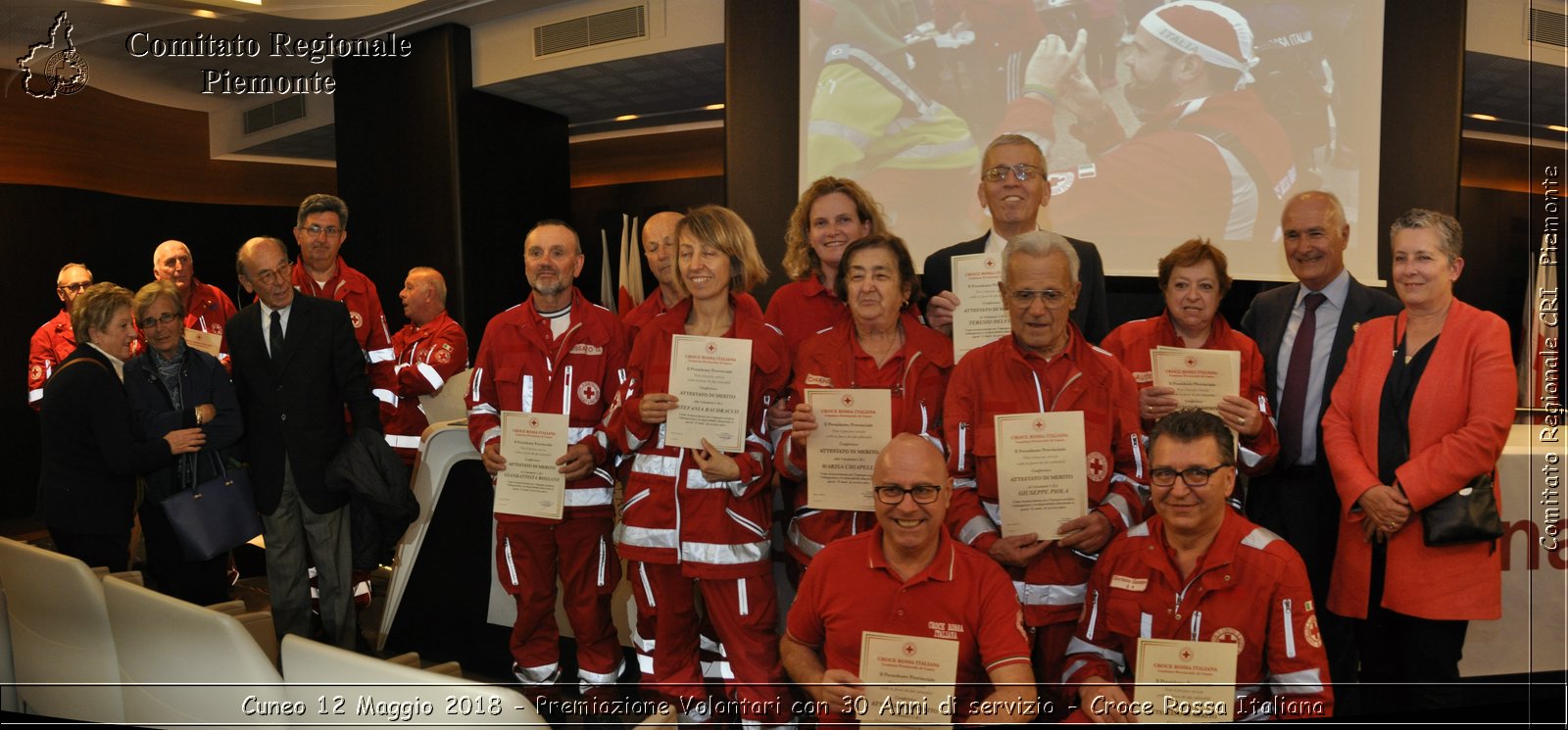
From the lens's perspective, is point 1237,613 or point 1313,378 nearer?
point 1237,613

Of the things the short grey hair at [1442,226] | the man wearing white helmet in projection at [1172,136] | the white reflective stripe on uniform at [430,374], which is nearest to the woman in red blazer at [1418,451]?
the short grey hair at [1442,226]

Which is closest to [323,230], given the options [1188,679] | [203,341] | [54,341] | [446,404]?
[203,341]

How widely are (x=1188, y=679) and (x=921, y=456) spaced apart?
711 mm

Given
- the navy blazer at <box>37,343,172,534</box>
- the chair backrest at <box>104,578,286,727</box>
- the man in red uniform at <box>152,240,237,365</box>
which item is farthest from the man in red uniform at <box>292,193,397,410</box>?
the chair backrest at <box>104,578,286,727</box>

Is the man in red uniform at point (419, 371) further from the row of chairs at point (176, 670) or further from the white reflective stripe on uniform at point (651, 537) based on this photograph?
the white reflective stripe on uniform at point (651, 537)

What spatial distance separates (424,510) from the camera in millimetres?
3771

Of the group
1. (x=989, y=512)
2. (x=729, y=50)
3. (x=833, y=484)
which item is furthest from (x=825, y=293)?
(x=729, y=50)

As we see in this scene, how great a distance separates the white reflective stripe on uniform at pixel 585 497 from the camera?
3182mm

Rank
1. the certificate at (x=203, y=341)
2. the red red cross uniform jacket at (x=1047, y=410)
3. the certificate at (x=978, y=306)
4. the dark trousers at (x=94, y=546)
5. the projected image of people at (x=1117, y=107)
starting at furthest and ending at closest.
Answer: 1. the projected image of people at (x=1117, y=107)
2. the certificate at (x=203, y=341)
3. the dark trousers at (x=94, y=546)
4. the certificate at (x=978, y=306)
5. the red red cross uniform jacket at (x=1047, y=410)

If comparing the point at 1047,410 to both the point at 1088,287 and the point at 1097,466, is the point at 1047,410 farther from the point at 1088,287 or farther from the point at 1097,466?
the point at 1088,287

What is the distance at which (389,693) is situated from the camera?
1.57 meters

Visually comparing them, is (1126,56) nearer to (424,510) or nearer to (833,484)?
(833,484)

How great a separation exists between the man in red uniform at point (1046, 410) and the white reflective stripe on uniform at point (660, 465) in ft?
2.92

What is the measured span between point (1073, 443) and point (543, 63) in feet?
19.3
